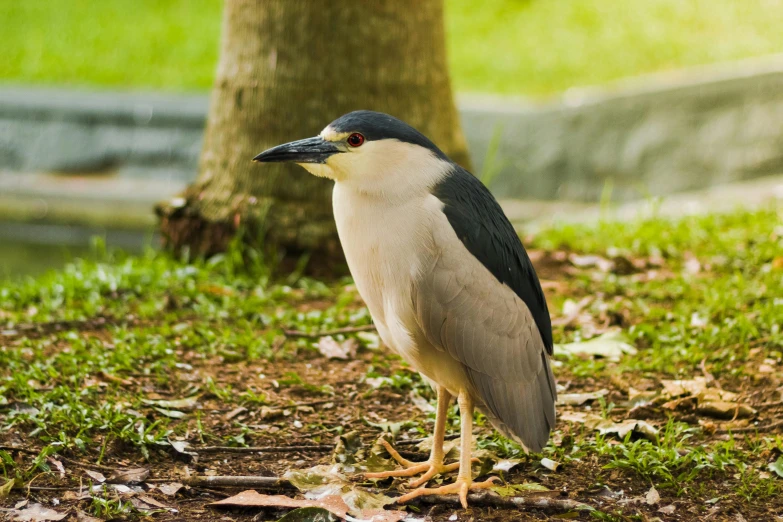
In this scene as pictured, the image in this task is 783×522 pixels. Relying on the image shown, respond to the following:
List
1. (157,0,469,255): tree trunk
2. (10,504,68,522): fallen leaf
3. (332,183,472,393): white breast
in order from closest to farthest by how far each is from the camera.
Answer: (10,504,68,522): fallen leaf, (332,183,472,393): white breast, (157,0,469,255): tree trunk

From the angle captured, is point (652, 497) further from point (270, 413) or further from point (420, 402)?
point (270, 413)

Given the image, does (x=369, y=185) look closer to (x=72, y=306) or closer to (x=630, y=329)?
(x=630, y=329)

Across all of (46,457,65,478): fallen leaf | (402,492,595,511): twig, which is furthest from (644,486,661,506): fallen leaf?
(46,457,65,478): fallen leaf

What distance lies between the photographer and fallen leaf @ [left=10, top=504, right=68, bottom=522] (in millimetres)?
2909

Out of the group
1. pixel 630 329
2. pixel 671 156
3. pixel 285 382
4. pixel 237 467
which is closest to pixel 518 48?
pixel 671 156

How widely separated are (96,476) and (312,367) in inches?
53.7

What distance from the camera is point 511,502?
10.2 ft

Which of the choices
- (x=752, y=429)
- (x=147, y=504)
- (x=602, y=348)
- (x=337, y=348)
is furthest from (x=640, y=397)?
(x=147, y=504)

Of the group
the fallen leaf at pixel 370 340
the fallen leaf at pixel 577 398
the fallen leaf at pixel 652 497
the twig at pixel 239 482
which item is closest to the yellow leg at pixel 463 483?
the twig at pixel 239 482

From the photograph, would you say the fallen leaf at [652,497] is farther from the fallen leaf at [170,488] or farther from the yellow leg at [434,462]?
the fallen leaf at [170,488]

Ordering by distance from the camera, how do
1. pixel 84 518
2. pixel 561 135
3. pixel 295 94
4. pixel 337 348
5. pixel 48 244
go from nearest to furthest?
pixel 84 518 → pixel 337 348 → pixel 295 94 → pixel 48 244 → pixel 561 135

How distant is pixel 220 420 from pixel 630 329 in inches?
84.7

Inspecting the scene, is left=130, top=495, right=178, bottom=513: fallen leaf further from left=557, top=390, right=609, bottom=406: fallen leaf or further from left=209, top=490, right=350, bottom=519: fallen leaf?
left=557, top=390, right=609, bottom=406: fallen leaf

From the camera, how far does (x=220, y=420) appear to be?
3.82 metres
